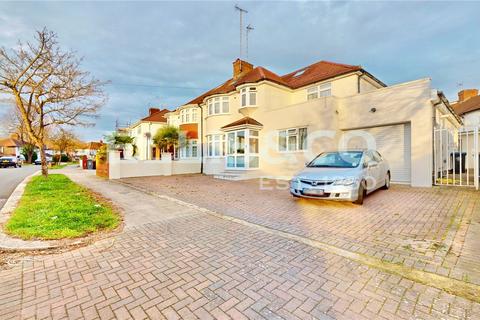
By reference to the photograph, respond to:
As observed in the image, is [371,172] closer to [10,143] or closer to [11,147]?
[11,147]

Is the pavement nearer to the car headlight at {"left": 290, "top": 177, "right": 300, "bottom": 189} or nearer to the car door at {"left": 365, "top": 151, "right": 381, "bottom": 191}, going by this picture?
the car headlight at {"left": 290, "top": 177, "right": 300, "bottom": 189}

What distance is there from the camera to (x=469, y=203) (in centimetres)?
650

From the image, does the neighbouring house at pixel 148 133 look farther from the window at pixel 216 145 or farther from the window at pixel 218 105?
the window at pixel 216 145

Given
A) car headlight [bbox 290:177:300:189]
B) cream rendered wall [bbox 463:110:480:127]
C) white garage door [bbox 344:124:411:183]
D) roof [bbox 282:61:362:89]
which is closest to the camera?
car headlight [bbox 290:177:300:189]

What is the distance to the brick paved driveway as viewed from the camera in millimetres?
3459

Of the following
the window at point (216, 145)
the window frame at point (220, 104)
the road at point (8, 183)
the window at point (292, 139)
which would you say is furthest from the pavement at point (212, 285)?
the window frame at point (220, 104)

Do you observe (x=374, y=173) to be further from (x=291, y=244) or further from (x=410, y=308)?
(x=410, y=308)

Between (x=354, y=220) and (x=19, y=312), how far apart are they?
233 inches

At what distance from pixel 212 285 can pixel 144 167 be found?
609 inches

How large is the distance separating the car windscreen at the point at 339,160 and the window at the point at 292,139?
484 cm

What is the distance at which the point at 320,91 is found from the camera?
588 inches

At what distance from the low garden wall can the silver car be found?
12885 mm

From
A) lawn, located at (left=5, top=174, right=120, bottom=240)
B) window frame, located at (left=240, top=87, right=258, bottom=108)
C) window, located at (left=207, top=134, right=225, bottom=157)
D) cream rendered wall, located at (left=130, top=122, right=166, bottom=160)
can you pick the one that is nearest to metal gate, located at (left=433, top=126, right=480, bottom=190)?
window frame, located at (left=240, top=87, right=258, bottom=108)

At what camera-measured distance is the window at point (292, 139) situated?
517 inches
